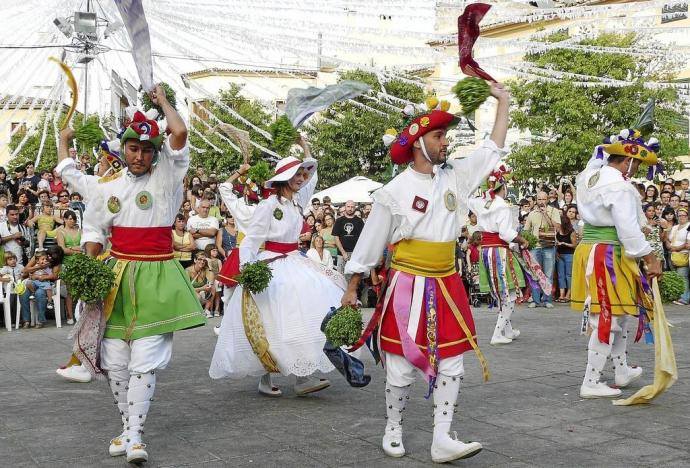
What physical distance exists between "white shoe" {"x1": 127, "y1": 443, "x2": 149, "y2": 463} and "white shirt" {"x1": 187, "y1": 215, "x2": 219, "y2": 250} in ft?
30.8

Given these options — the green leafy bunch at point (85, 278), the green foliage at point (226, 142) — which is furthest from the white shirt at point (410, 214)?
the green foliage at point (226, 142)

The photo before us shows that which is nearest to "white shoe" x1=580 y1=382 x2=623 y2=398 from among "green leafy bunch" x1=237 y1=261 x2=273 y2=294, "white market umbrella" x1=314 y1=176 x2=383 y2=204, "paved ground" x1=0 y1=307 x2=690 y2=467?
"paved ground" x1=0 y1=307 x2=690 y2=467

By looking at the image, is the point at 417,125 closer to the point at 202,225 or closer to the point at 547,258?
the point at 202,225

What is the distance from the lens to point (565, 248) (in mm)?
15914

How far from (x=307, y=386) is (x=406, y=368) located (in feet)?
7.18

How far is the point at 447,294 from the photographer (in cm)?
533

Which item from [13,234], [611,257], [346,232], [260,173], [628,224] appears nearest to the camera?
[628,224]

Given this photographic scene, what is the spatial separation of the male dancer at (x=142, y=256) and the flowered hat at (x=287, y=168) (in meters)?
1.69

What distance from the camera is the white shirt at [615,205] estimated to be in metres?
6.73

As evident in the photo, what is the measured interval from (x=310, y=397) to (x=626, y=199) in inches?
116

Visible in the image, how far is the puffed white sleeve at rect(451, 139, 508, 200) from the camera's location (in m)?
5.49

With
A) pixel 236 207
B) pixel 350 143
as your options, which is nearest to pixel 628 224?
pixel 236 207

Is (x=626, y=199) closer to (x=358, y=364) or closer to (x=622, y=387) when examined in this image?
(x=622, y=387)

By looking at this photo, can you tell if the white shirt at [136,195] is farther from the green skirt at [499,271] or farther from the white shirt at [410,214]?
the green skirt at [499,271]
